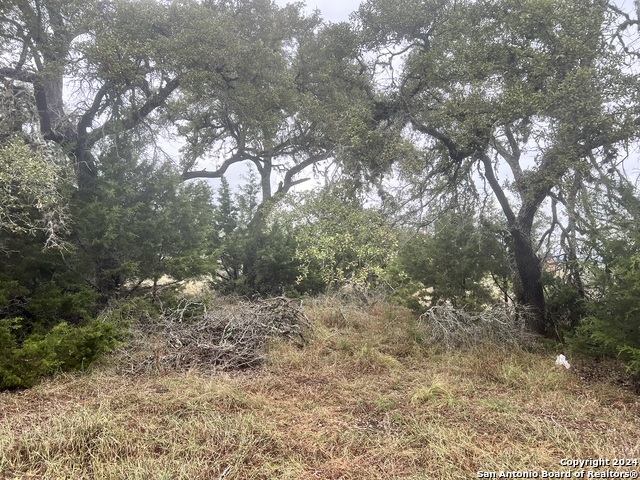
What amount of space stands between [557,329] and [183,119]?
37.3 feet

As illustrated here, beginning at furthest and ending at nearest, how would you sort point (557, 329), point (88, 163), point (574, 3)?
point (88, 163) < point (557, 329) < point (574, 3)

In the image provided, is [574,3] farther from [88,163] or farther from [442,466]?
[88,163]

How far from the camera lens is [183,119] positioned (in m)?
12.2

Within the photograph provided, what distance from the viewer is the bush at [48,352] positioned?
4438 millimetres

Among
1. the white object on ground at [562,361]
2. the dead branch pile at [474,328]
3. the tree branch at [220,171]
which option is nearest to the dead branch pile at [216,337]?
the dead branch pile at [474,328]

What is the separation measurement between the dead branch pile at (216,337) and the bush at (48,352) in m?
0.55

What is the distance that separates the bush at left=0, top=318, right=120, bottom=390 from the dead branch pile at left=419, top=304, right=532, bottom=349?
16.1 ft

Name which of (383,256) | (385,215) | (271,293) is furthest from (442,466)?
(271,293)

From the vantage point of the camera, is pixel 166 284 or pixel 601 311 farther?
pixel 166 284

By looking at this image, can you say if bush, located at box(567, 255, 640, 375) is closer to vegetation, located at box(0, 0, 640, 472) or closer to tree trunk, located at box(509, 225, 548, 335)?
vegetation, located at box(0, 0, 640, 472)

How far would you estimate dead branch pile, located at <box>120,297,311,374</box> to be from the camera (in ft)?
17.9

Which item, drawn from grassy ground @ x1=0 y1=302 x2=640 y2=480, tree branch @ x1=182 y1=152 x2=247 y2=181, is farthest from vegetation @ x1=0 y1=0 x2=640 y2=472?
tree branch @ x1=182 y1=152 x2=247 y2=181

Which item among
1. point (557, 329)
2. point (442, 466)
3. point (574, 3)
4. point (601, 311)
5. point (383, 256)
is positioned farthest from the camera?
point (557, 329)

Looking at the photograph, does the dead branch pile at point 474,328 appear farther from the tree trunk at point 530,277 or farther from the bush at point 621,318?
→ the bush at point 621,318
